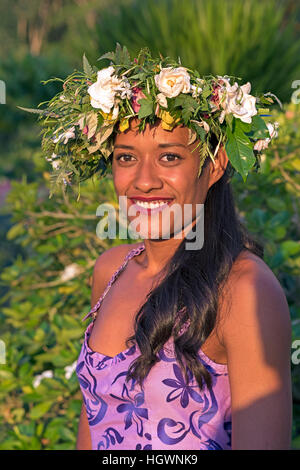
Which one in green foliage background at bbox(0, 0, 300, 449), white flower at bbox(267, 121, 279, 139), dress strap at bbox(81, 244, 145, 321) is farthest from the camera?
green foliage background at bbox(0, 0, 300, 449)

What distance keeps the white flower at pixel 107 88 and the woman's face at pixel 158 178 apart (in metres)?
0.10

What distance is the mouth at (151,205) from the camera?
76.0 inches

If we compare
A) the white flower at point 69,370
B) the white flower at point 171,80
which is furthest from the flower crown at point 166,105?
the white flower at point 69,370

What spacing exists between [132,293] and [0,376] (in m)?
1.34

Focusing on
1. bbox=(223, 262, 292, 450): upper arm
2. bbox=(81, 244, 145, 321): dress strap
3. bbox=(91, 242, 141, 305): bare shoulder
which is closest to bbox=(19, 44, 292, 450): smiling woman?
bbox=(223, 262, 292, 450): upper arm

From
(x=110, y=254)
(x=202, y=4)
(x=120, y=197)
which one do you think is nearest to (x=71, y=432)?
(x=110, y=254)

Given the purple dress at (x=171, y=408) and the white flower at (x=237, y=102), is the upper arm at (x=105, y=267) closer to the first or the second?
the purple dress at (x=171, y=408)

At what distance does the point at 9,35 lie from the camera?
111ft

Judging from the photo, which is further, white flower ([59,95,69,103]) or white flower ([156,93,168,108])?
white flower ([59,95,69,103])

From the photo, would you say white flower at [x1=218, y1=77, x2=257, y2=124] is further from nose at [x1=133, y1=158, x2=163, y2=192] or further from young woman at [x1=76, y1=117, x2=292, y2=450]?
nose at [x1=133, y1=158, x2=163, y2=192]

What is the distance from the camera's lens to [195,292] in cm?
182

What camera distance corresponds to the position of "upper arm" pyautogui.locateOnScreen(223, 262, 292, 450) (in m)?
1.55

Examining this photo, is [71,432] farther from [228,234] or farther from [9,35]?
[9,35]

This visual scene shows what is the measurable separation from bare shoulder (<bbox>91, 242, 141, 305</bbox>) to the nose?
57 centimetres
